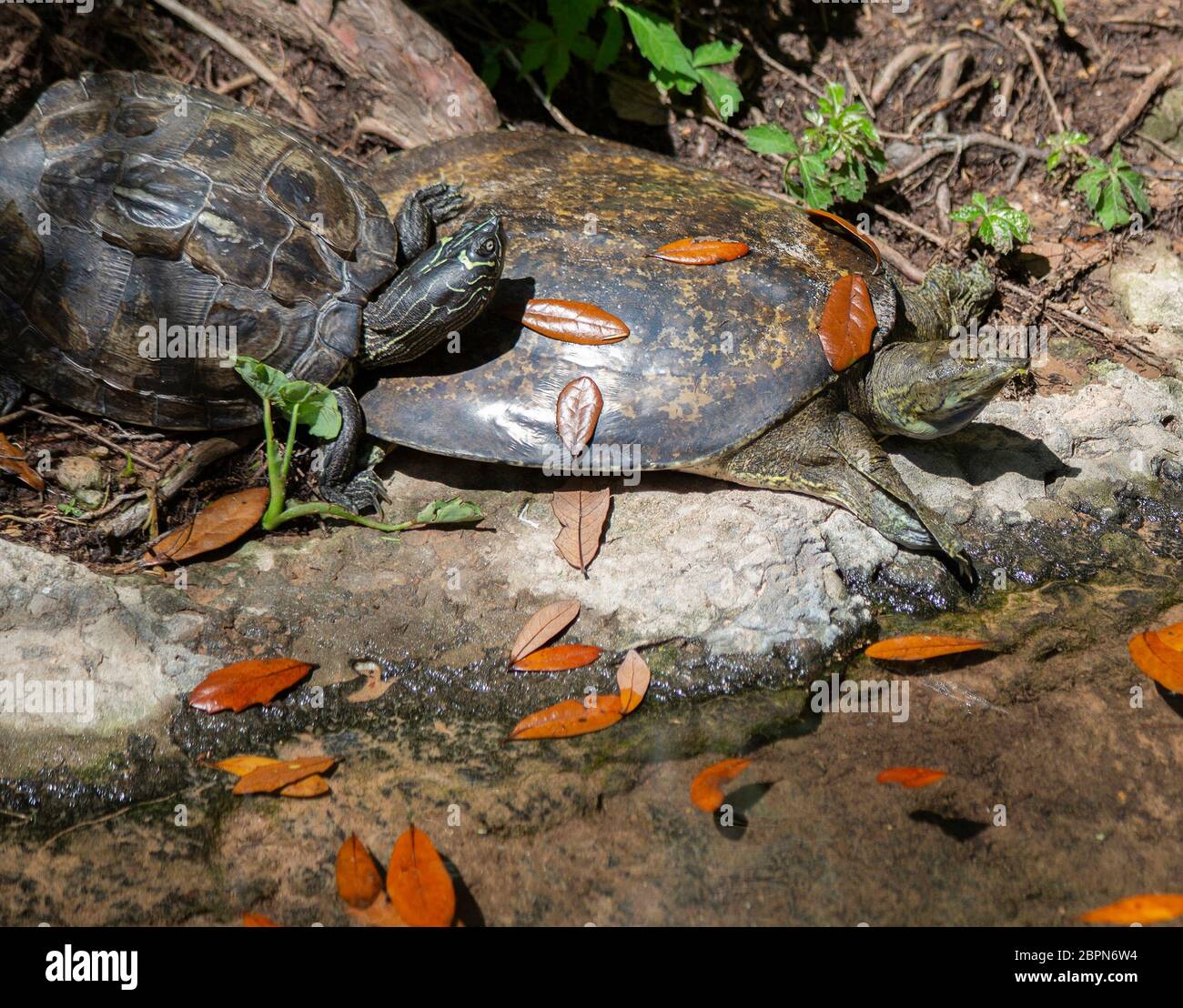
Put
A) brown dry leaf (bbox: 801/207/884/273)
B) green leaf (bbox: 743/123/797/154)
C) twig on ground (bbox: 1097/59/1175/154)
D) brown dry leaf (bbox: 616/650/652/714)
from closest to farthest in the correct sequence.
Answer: brown dry leaf (bbox: 616/650/652/714)
brown dry leaf (bbox: 801/207/884/273)
green leaf (bbox: 743/123/797/154)
twig on ground (bbox: 1097/59/1175/154)

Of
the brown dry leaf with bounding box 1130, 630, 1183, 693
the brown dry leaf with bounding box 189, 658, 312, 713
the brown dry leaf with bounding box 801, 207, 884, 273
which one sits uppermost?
the brown dry leaf with bounding box 801, 207, 884, 273

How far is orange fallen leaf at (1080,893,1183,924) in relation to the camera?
2.62 m

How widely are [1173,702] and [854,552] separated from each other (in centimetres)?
121

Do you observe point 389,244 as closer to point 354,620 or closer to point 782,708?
point 354,620

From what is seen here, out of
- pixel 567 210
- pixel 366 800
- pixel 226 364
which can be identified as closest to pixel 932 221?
pixel 567 210

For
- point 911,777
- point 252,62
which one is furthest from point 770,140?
point 911,777

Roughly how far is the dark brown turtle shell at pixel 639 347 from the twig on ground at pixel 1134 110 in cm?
258

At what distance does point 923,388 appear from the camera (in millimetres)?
3969

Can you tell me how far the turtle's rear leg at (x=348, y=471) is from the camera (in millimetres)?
3855

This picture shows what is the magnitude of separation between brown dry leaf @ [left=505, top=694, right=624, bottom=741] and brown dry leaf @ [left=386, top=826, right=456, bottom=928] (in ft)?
1.67

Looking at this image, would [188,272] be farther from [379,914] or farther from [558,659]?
[379,914]

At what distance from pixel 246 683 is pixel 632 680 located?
1.36m

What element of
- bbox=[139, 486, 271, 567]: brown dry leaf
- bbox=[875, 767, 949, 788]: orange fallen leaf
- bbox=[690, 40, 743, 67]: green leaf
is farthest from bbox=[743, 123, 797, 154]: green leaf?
bbox=[875, 767, 949, 788]: orange fallen leaf

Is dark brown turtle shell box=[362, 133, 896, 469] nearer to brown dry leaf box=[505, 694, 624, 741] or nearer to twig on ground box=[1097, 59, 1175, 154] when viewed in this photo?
brown dry leaf box=[505, 694, 624, 741]
